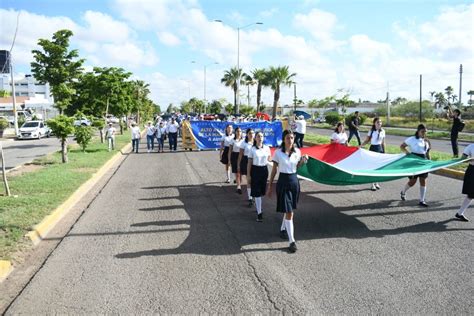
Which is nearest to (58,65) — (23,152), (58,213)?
(23,152)

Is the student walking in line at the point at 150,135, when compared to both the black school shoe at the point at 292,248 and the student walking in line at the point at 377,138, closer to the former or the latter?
→ the student walking in line at the point at 377,138

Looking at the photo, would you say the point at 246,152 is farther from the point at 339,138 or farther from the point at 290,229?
the point at 290,229

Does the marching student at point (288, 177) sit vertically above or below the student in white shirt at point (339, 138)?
below

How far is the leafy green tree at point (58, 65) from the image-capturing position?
2317 centimetres

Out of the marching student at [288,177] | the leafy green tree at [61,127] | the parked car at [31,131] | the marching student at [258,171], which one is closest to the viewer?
the marching student at [288,177]

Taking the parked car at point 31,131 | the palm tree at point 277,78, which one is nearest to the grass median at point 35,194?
the parked car at point 31,131

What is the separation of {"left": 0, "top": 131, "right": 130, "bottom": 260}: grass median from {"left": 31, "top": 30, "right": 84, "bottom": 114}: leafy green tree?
7762 mm

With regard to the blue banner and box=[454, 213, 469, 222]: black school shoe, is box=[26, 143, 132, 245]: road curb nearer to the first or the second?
box=[454, 213, 469, 222]: black school shoe

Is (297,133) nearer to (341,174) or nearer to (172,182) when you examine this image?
(172,182)

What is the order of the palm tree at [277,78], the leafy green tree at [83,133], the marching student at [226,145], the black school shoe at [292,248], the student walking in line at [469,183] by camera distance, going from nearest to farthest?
the black school shoe at [292,248], the student walking in line at [469,183], the marching student at [226,145], the leafy green tree at [83,133], the palm tree at [277,78]

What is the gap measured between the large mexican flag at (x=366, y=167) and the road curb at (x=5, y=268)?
213 inches

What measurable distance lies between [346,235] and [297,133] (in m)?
12.2

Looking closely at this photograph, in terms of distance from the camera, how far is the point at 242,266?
5539 mm

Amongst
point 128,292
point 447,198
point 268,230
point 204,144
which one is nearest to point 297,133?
point 204,144
